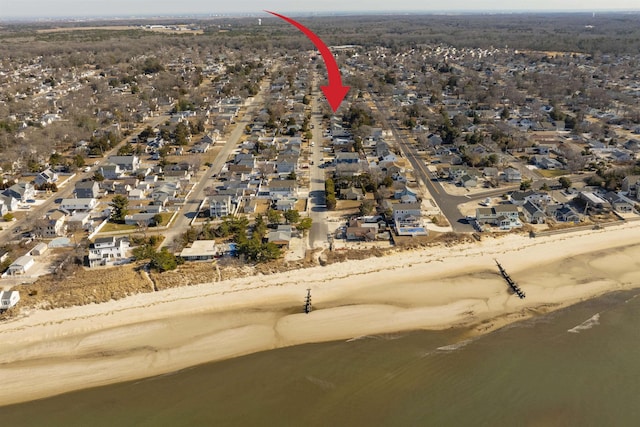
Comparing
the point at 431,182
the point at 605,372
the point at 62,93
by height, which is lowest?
the point at 605,372

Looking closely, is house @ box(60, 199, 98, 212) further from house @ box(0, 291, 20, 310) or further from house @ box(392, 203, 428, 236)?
house @ box(392, 203, 428, 236)

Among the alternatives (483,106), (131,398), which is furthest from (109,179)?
(483,106)

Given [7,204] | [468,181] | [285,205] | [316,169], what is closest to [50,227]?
[7,204]

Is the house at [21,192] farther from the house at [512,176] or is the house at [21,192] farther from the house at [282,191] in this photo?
the house at [512,176]

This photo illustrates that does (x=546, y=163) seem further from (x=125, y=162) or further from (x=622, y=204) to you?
(x=125, y=162)

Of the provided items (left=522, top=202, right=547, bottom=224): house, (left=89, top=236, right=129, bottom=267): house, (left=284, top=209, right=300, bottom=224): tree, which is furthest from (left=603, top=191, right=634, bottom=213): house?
(left=89, top=236, right=129, bottom=267): house

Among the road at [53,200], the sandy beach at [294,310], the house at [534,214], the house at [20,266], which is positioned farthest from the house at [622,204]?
the road at [53,200]

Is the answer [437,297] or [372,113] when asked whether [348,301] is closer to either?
[437,297]
